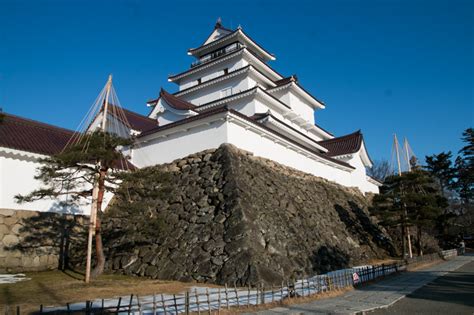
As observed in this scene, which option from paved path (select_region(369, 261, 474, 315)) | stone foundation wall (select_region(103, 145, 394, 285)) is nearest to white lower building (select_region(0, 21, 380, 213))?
stone foundation wall (select_region(103, 145, 394, 285))

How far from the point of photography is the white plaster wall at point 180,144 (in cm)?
1307

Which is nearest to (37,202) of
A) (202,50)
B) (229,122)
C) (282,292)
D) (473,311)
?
(229,122)

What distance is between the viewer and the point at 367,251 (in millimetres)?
15219

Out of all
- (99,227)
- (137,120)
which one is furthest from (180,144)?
(137,120)

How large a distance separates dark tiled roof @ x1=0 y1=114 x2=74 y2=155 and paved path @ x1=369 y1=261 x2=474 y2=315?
1194 cm

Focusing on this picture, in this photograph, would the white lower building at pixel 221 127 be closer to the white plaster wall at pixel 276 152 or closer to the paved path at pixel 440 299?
the white plaster wall at pixel 276 152

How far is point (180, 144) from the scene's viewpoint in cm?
1402

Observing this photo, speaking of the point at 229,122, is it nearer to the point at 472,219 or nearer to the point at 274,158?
the point at 274,158

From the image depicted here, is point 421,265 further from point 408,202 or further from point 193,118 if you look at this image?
point 193,118

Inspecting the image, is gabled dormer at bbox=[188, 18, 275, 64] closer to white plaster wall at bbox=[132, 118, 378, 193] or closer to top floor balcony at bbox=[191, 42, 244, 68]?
top floor balcony at bbox=[191, 42, 244, 68]

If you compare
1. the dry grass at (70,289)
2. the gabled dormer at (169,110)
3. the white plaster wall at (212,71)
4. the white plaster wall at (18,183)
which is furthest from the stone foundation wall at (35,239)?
the white plaster wall at (212,71)

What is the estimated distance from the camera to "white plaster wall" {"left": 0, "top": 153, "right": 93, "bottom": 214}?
435 inches

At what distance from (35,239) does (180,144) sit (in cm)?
623

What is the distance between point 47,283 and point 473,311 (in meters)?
10.2
